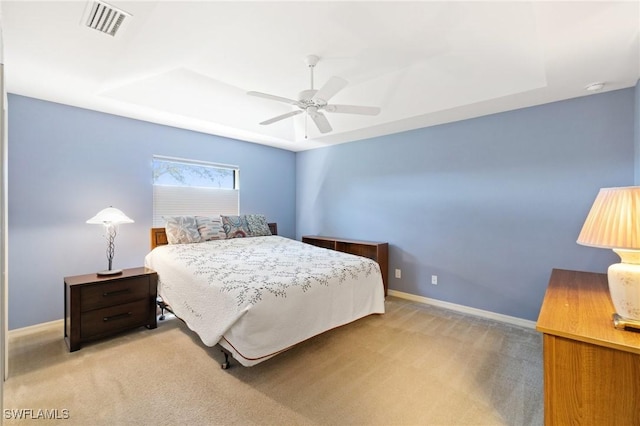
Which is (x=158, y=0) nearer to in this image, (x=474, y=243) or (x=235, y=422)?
(x=235, y=422)

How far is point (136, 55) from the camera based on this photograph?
7.52 feet

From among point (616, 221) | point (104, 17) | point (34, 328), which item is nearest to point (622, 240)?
point (616, 221)

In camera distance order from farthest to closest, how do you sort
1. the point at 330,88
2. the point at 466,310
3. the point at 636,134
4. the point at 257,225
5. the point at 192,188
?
1. the point at 257,225
2. the point at 192,188
3. the point at 466,310
4. the point at 636,134
5. the point at 330,88

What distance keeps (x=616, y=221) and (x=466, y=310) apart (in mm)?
2517

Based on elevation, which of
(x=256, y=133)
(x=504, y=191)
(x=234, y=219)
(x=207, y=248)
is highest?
(x=256, y=133)

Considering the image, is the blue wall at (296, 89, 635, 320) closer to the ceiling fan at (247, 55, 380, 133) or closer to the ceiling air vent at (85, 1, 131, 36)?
the ceiling fan at (247, 55, 380, 133)

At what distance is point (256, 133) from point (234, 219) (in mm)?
1315

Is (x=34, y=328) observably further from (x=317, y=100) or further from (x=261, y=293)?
(x=317, y=100)

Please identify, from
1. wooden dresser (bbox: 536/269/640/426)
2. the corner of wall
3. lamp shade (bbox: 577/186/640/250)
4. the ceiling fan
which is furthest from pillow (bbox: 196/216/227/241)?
the corner of wall

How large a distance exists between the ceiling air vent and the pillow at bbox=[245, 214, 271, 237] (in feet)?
9.33

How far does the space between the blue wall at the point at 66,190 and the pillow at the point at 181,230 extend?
1.14 feet

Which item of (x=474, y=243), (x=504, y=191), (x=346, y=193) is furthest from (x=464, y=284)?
(x=346, y=193)

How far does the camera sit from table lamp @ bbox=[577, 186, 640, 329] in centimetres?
128

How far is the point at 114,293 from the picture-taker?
9.14 feet
